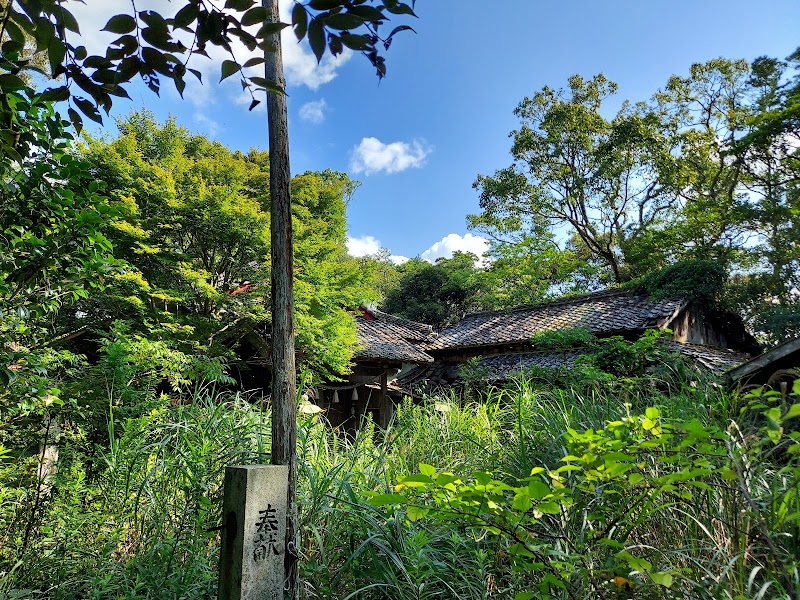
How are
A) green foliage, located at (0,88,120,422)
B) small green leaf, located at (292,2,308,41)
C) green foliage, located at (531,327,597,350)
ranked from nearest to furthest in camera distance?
small green leaf, located at (292,2,308,41) < green foliage, located at (0,88,120,422) < green foliage, located at (531,327,597,350)

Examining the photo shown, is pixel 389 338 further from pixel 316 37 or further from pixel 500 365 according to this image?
pixel 316 37

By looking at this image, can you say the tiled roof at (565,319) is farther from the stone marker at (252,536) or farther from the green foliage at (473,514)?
the stone marker at (252,536)

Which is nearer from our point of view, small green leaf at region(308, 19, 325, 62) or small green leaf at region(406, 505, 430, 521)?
small green leaf at region(308, 19, 325, 62)

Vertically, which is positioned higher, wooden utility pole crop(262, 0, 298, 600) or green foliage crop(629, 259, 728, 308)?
green foliage crop(629, 259, 728, 308)

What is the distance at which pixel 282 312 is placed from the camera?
1.59 meters

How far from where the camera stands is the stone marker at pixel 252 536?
4.38ft

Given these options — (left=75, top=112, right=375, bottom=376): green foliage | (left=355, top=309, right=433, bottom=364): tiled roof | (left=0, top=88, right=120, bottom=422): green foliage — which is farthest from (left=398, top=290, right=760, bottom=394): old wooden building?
(left=0, top=88, right=120, bottom=422): green foliage

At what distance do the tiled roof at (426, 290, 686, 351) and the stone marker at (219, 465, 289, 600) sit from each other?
34.1 ft

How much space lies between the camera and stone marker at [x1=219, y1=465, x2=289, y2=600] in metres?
1.33

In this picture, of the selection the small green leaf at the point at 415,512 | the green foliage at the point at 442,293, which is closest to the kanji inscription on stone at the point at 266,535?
the small green leaf at the point at 415,512

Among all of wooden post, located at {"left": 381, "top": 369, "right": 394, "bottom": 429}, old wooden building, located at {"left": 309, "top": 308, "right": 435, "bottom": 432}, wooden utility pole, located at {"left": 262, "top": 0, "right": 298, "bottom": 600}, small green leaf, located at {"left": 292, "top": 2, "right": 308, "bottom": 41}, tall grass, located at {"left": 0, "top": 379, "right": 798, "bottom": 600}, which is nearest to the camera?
small green leaf, located at {"left": 292, "top": 2, "right": 308, "bottom": 41}

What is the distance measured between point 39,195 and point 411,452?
292 cm

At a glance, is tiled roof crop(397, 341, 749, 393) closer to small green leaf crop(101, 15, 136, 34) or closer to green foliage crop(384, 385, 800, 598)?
green foliage crop(384, 385, 800, 598)

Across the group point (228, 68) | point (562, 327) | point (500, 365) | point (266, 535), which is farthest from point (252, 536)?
point (500, 365)
